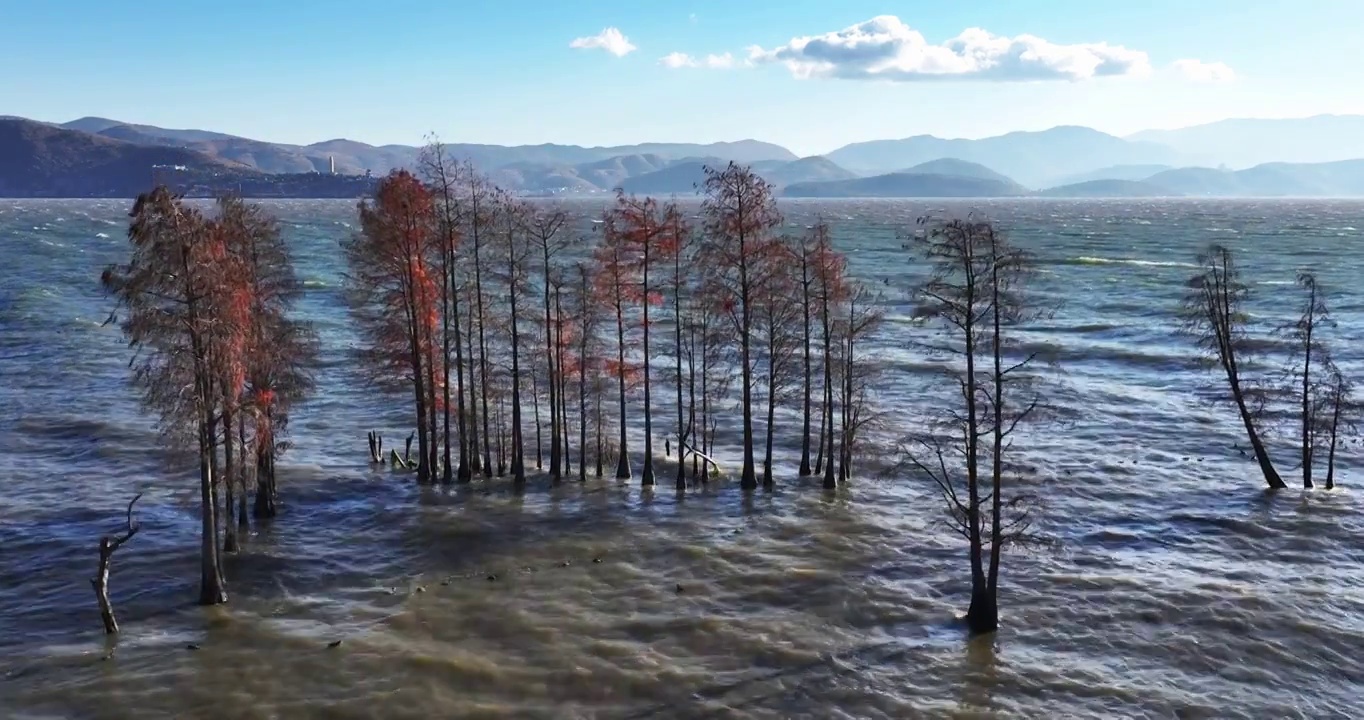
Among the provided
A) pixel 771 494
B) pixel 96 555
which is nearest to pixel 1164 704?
pixel 771 494

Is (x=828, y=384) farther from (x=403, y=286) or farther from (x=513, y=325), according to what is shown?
(x=403, y=286)

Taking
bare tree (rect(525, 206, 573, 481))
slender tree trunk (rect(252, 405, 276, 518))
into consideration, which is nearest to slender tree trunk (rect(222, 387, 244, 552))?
slender tree trunk (rect(252, 405, 276, 518))

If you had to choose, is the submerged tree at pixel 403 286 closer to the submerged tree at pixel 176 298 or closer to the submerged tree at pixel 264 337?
the submerged tree at pixel 264 337

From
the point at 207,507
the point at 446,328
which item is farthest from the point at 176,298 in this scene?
the point at 446,328

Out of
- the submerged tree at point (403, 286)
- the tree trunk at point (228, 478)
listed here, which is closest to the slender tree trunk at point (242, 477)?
the tree trunk at point (228, 478)

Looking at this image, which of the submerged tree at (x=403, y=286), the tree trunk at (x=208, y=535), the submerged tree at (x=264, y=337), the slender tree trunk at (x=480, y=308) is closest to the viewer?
the tree trunk at (x=208, y=535)

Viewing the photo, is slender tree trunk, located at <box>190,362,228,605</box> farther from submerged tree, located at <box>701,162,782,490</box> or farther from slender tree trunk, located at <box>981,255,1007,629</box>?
slender tree trunk, located at <box>981,255,1007,629</box>

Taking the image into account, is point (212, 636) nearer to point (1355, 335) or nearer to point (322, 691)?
point (322, 691)
